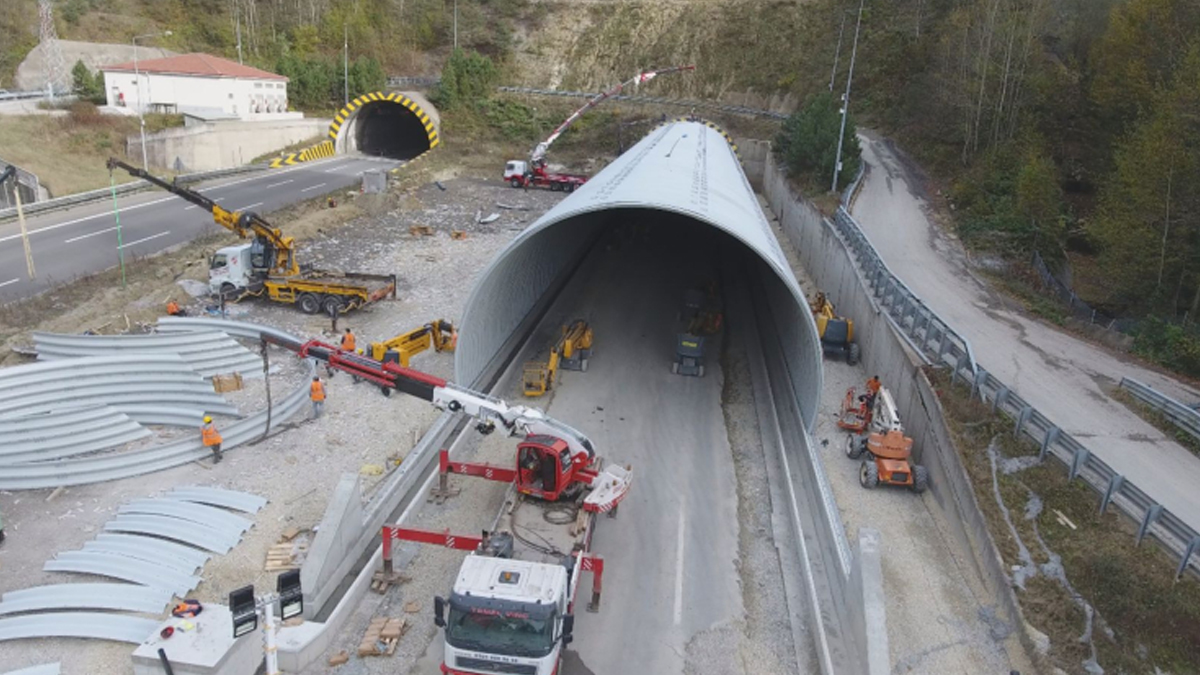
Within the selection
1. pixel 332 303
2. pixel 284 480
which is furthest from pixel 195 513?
pixel 332 303

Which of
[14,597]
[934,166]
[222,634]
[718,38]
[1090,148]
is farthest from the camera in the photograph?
[718,38]

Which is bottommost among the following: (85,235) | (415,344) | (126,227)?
(415,344)

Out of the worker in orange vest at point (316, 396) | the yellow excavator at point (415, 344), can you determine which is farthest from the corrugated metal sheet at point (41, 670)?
the yellow excavator at point (415, 344)

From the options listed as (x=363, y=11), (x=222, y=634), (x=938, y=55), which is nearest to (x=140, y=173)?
(x=222, y=634)

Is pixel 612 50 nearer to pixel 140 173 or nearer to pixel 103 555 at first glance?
pixel 140 173

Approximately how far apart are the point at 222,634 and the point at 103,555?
3707mm

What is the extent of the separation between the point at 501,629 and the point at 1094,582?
9.03 metres

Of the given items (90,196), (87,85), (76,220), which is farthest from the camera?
Answer: (87,85)

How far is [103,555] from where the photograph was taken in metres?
12.0

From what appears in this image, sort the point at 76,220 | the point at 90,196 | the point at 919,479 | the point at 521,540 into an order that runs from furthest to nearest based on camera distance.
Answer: the point at 90,196 → the point at 76,220 → the point at 919,479 → the point at 521,540

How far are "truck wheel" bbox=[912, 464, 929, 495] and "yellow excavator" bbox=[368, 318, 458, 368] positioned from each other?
10233mm

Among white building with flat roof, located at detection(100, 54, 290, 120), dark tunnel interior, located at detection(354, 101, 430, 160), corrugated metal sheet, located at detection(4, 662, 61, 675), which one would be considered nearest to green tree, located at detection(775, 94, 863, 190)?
dark tunnel interior, located at detection(354, 101, 430, 160)

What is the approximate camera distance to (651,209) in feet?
77.2

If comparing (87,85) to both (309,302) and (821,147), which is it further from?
(821,147)
